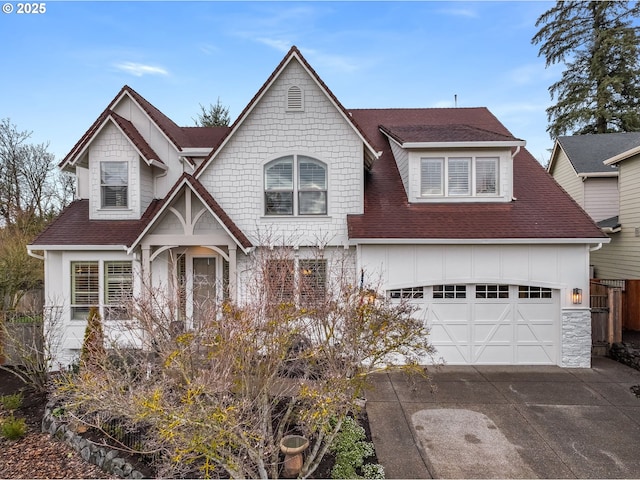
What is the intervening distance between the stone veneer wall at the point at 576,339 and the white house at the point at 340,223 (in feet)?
0.09

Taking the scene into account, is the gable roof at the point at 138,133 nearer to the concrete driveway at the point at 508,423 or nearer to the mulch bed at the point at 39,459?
the mulch bed at the point at 39,459

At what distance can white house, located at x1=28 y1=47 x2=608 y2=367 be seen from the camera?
9.19 meters

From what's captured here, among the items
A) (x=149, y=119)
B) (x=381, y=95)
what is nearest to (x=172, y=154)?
(x=149, y=119)

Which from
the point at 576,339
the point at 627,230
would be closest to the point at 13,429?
the point at 576,339

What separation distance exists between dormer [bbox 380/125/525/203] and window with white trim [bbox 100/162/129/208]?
873 cm

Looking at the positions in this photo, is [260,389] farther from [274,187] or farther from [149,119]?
[149,119]

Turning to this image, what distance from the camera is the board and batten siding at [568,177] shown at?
17.1 meters

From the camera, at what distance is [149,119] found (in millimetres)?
11391

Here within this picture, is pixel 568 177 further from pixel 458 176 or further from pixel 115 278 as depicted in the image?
pixel 115 278

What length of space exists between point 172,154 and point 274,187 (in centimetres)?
417

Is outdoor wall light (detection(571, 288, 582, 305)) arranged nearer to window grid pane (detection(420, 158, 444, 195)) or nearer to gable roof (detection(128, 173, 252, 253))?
window grid pane (detection(420, 158, 444, 195))

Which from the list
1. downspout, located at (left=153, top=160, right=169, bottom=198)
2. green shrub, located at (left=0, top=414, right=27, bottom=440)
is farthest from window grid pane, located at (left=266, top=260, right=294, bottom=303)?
downspout, located at (left=153, top=160, right=169, bottom=198)

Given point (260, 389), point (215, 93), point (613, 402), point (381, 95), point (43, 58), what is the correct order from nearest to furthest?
point (260, 389)
point (613, 402)
point (43, 58)
point (381, 95)
point (215, 93)

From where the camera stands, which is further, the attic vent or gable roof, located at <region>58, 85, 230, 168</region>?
gable roof, located at <region>58, 85, 230, 168</region>
